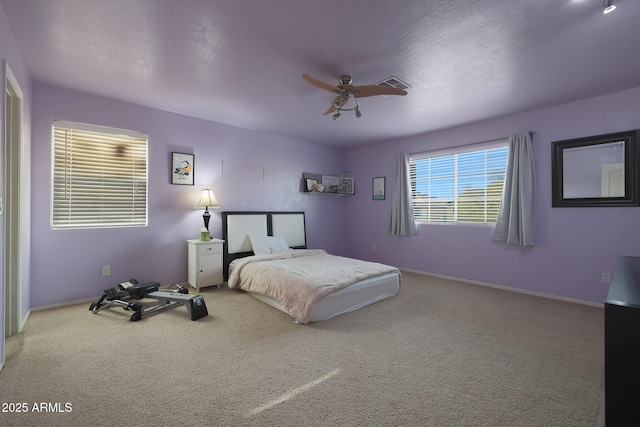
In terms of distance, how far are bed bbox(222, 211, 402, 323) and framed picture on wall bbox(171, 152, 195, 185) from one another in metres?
0.76

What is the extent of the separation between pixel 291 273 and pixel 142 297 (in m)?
1.75

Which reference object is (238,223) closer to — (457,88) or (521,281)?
(457,88)

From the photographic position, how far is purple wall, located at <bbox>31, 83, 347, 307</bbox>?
3.12m

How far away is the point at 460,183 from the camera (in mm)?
4684

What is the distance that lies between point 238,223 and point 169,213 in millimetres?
1005

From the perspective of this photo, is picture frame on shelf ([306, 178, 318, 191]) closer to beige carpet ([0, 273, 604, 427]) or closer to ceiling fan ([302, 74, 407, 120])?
ceiling fan ([302, 74, 407, 120])

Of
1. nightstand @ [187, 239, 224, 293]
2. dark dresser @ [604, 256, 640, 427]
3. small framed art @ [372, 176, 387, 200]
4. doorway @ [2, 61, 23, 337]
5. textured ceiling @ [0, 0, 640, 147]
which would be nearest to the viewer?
dark dresser @ [604, 256, 640, 427]

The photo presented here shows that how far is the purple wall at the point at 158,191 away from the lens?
3.12 metres

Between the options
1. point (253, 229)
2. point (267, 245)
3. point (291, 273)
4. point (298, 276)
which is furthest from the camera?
point (253, 229)

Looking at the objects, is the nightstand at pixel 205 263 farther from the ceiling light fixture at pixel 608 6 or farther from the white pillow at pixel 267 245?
the ceiling light fixture at pixel 608 6

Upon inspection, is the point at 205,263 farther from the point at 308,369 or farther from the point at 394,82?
the point at 394,82

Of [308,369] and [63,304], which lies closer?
[308,369]

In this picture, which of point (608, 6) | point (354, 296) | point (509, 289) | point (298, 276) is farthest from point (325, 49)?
point (509, 289)

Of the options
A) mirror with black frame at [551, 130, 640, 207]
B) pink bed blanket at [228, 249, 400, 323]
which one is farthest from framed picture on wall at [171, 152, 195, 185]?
mirror with black frame at [551, 130, 640, 207]
